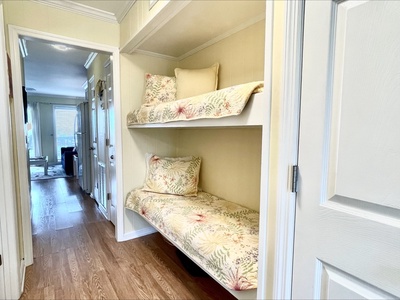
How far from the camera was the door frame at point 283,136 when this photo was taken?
72 centimetres

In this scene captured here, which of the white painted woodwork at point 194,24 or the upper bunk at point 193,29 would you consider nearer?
the upper bunk at point 193,29

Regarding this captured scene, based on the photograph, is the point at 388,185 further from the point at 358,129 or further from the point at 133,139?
the point at 133,139

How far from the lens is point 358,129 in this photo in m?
0.60

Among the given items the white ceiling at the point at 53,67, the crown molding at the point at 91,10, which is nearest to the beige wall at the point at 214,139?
the crown molding at the point at 91,10

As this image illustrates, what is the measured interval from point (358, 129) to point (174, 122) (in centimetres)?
118

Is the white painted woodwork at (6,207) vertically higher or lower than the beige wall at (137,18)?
lower

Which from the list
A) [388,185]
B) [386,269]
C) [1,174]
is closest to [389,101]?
[388,185]

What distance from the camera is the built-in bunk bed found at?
3.45ft

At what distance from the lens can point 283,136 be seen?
75 cm

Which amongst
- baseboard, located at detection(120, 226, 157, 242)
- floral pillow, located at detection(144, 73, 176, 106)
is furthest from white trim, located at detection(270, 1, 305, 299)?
baseboard, located at detection(120, 226, 157, 242)

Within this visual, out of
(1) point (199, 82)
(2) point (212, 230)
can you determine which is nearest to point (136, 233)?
(2) point (212, 230)

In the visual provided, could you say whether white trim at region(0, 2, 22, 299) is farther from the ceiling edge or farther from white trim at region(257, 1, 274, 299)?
white trim at region(257, 1, 274, 299)

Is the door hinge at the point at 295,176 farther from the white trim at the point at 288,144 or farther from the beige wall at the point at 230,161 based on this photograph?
the beige wall at the point at 230,161

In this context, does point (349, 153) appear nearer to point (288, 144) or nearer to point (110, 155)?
point (288, 144)
